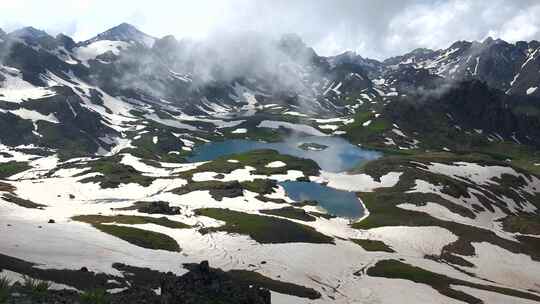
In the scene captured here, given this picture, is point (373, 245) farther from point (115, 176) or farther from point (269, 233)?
point (115, 176)

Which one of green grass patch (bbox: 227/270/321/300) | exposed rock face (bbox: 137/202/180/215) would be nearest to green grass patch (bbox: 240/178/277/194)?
exposed rock face (bbox: 137/202/180/215)

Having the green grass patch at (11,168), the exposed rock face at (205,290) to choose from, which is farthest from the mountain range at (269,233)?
the green grass patch at (11,168)

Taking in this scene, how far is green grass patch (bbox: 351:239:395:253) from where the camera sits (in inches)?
3955

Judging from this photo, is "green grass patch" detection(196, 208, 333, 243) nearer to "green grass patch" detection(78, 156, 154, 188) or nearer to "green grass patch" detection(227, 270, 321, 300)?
"green grass patch" detection(227, 270, 321, 300)

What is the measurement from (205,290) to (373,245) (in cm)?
7286

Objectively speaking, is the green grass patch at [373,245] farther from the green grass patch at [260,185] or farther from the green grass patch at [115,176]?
the green grass patch at [115,176]

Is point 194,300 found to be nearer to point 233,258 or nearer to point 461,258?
point 233,258

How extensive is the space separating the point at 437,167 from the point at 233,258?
129 meters

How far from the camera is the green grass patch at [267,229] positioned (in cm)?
9469

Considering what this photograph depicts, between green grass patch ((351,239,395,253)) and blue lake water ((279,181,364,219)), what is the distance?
26.6 metres

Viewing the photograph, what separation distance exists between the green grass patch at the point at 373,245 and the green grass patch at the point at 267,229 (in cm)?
709

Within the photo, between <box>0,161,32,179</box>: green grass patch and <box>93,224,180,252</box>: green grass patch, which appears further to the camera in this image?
<box>0,161,32,179</box>: green grass patch

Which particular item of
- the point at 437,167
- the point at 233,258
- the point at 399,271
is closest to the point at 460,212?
the point at 437,167

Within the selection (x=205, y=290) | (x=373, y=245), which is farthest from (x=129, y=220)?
(x=205, y=290)
